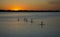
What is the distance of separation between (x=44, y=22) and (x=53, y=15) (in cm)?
11

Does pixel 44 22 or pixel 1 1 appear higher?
pixel 1 1

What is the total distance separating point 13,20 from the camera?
1.04 meters

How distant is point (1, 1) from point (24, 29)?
34 centimetres

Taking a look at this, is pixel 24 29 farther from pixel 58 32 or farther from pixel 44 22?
pixel 58 32

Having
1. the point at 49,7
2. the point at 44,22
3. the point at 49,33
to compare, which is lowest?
the point at 49,33

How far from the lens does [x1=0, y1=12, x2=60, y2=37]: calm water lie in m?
A: 1.04

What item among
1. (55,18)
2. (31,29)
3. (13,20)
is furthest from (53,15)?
(13,20)

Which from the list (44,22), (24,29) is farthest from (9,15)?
(44,22)

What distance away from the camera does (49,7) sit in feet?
3.46

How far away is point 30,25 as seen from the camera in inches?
41.5

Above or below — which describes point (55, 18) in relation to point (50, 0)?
below

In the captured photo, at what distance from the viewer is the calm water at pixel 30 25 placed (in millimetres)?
1041

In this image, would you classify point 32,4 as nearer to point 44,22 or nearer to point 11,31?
point 44,22

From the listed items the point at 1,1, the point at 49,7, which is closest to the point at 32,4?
the point at 49,7
